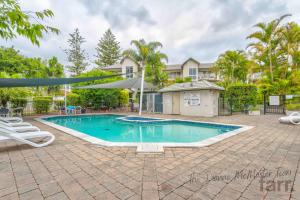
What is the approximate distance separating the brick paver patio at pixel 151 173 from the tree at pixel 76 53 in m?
32.9

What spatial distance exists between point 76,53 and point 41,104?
75.5 feet

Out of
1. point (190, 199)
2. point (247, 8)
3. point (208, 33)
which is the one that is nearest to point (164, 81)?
point (208, 33)

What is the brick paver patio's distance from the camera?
2.22 metres

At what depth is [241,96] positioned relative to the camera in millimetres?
13227

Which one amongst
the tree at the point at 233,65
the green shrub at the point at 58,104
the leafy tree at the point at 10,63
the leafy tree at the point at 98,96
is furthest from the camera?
the tree at the point at 233,65

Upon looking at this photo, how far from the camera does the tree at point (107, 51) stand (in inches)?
1478

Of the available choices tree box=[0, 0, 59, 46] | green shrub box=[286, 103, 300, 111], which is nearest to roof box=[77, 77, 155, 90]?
tree box=[0, 0, 59, 46]

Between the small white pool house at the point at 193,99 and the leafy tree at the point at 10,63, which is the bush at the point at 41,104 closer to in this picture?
the leafy tree at the point at 10,63

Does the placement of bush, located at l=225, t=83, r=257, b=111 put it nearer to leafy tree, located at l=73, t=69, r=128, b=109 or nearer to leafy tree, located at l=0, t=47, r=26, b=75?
leafy tree, located at l=73, t=69, r=128, b=109

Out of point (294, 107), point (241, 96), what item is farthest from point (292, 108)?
point (241, 96)

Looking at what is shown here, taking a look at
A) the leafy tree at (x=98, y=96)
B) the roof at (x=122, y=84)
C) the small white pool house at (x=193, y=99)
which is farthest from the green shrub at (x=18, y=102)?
the small white pool house at (x=193, y=99)

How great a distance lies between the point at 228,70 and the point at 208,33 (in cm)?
768

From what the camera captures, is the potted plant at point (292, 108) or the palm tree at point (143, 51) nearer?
the potted plant at point (292, 108)

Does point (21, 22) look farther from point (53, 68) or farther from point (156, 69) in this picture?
point (53, 68)
